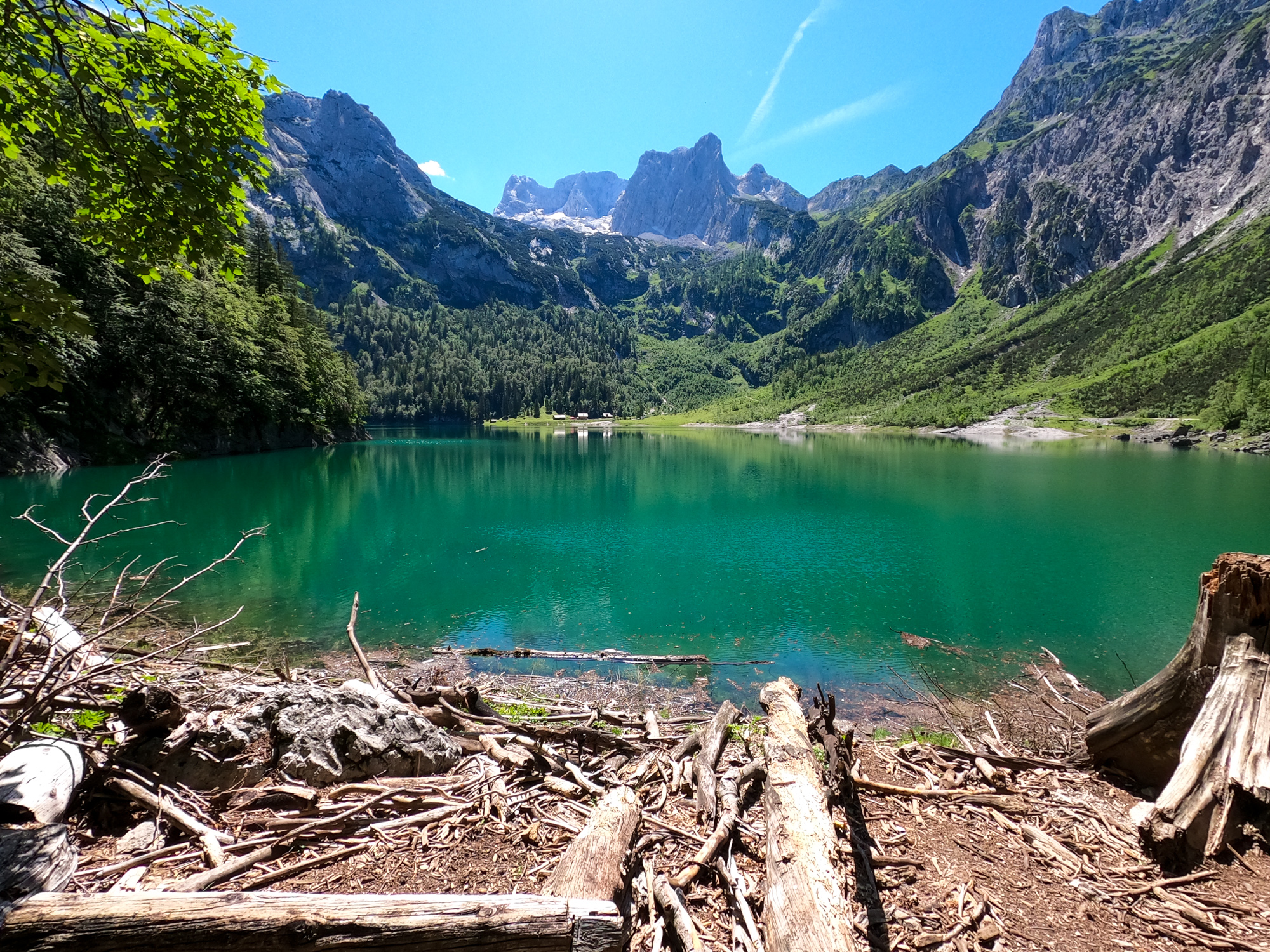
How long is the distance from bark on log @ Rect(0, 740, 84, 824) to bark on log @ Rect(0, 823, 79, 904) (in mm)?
293

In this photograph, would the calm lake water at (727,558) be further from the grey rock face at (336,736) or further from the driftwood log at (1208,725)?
the grey rock face at (336,736)

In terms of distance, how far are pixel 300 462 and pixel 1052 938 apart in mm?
70487

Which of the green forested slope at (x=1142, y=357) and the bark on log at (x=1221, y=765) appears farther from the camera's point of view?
the green forested slope at (x=1142, y=357)

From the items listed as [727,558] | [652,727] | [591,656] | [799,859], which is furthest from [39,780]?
[727,558]

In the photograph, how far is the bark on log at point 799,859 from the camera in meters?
3.64

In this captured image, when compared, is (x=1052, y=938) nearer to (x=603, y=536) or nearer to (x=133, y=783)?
(x=133, y=783)

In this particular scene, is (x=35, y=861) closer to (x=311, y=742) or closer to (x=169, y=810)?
(x=169, y=810)

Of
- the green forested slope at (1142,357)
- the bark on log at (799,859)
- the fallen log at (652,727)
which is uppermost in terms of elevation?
the green forested slope at (1142,357)

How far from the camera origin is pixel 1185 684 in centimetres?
589

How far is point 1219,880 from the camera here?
445cm

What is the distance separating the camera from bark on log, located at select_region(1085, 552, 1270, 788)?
5.43 metres

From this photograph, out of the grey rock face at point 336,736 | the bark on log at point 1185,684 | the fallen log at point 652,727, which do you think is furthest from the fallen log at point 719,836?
the bark on log at point 1185,684

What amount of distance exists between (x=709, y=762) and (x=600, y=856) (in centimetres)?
253

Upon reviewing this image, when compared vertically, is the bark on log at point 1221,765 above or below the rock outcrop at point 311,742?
above
